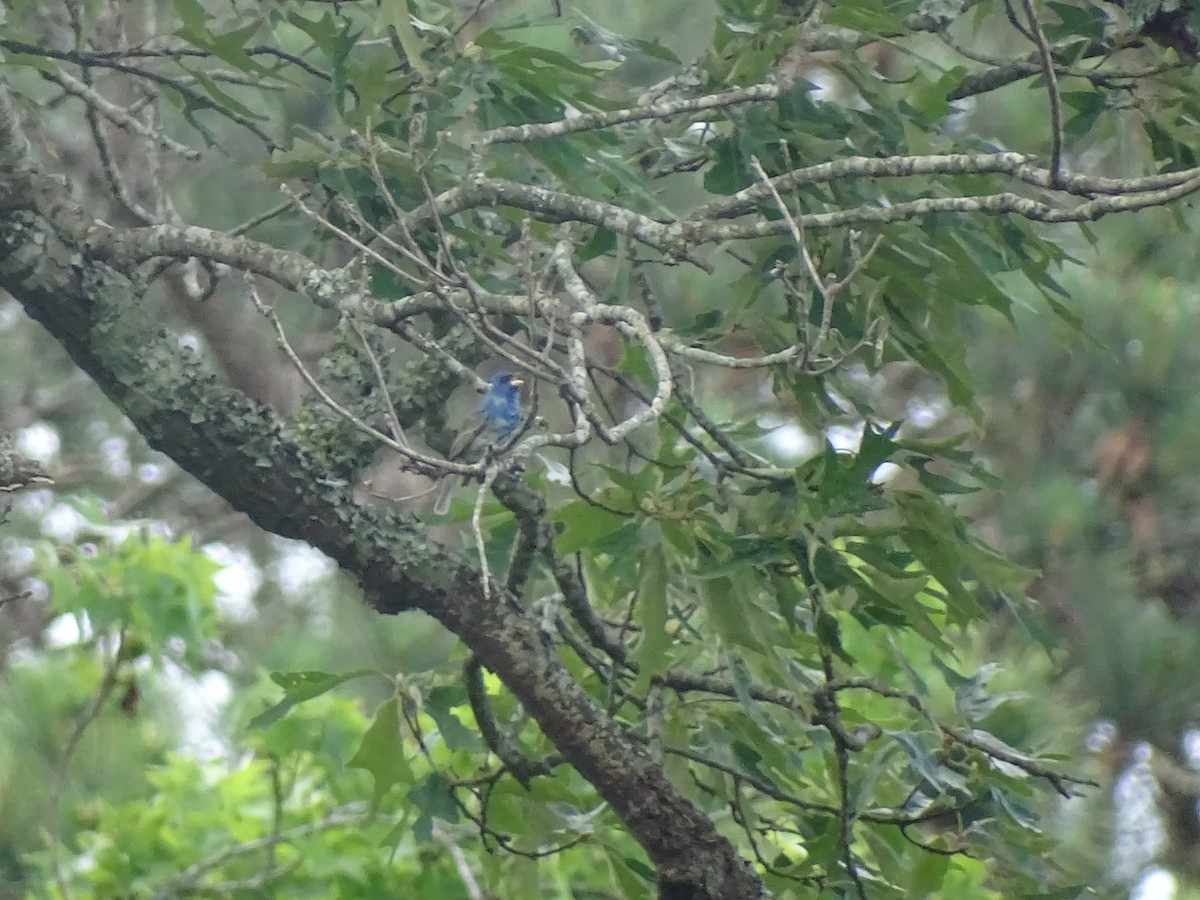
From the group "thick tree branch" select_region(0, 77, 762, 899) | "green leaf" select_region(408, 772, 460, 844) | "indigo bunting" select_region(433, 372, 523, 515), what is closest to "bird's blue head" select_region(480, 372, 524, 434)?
"indigo bunting" select_region(433, 372, 523, 515)

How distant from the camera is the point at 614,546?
5.30 feet

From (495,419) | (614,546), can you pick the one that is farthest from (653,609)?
(495,419)

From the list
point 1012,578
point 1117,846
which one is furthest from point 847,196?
point 1117,846

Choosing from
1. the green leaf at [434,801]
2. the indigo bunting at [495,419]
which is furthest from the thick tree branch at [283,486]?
the indigo bunting at [495,419]

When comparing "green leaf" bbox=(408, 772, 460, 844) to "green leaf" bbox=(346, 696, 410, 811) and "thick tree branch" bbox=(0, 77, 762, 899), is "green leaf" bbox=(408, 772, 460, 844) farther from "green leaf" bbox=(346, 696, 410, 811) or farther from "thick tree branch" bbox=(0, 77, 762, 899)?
"thick tree branch" bbox=(0, 77, 762, 899)

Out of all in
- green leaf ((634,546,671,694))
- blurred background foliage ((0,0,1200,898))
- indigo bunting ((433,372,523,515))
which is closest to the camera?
green leaf ((634,546,671,694))

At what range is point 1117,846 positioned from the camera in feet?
14.0

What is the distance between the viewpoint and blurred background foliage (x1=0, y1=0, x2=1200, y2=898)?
178 cm

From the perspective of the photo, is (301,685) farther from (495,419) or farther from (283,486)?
(495,419)

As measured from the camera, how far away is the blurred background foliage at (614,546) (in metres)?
1.78

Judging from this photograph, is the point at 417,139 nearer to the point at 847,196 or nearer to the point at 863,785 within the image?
the point at 847,196

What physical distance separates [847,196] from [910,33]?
0.60 ft

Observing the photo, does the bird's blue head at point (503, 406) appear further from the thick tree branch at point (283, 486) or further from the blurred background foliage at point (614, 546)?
the thick tree branch at point (283, 486)

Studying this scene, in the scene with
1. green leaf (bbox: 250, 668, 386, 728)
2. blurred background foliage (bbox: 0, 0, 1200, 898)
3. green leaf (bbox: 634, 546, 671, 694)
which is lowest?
blurred background foliage (bbox: 0, 0, 1200, 898)
